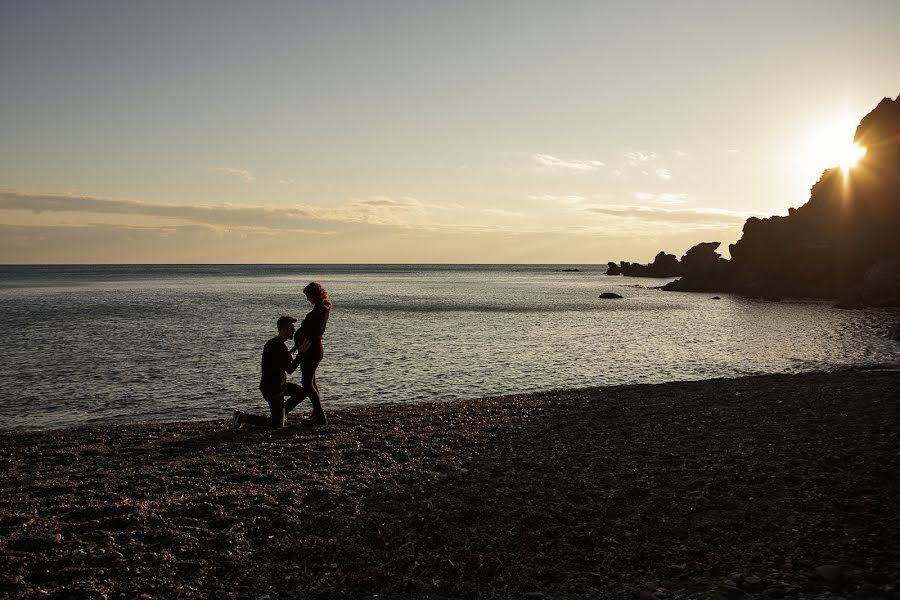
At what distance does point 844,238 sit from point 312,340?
8350 centimetres

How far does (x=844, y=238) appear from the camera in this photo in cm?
7531

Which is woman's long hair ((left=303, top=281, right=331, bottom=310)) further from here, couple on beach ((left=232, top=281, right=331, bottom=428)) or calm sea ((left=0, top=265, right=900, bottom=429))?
calm sea ((left=0, top=265, right=900, bottom=429))

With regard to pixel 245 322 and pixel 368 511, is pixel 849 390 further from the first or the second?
pixel 245 322

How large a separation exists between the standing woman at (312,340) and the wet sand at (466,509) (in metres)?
0.67

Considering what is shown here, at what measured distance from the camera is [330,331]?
41.8 metres

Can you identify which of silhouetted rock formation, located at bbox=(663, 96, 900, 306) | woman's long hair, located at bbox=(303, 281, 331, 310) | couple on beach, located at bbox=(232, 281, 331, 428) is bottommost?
couple on beach, located at bbox=(232, 281, 331, 428)

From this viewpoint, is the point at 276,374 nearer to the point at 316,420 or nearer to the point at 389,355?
the point at 316,420

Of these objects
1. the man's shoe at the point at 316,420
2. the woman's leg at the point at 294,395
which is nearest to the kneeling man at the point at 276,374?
the woman's leg at the point at 294,395

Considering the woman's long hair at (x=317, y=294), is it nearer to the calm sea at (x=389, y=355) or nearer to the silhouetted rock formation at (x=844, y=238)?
the calm sea at (x=389, y=355)

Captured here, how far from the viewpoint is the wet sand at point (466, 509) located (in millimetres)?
6641

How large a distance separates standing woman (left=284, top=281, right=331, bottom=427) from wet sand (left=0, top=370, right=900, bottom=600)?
67cm

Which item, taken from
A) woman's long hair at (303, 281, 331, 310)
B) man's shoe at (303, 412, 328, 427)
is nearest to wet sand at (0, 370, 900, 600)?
man's shoe at (303, 412, 328, 427)

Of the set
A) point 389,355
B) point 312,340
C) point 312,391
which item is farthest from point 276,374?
point 389,355

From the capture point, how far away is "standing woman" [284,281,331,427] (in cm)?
1363
